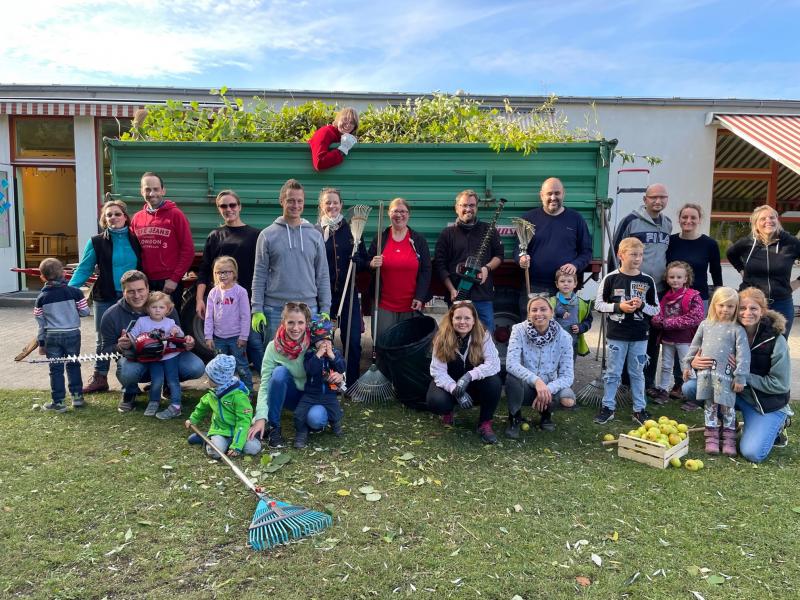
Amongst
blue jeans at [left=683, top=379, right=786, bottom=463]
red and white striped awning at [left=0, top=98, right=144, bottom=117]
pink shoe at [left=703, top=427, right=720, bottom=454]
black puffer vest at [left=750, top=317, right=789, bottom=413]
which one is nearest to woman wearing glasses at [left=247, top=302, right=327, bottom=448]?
pink shoe at [left=703, top=427, right=720, bottom=454]

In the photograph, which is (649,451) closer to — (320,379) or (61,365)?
(320,379)

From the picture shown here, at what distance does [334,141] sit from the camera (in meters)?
5.51

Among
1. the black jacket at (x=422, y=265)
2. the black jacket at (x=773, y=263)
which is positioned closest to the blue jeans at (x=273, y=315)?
the black jacket at (x=422, y=265)

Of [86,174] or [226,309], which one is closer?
[226,309]

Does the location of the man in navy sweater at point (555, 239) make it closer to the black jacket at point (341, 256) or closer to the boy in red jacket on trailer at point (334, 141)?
the black jacket at point (341, 256)

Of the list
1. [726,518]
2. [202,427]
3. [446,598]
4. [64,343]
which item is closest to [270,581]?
[446,598]

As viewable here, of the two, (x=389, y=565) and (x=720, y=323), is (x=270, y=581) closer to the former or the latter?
(x=389, y=565)

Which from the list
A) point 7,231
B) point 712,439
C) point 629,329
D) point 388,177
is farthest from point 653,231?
point 7,231

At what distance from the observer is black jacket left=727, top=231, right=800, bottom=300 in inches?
197

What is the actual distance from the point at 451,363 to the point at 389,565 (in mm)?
1902

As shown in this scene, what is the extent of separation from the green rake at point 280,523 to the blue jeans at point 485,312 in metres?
2.59

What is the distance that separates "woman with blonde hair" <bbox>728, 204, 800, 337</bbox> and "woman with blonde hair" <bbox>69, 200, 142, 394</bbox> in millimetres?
5326

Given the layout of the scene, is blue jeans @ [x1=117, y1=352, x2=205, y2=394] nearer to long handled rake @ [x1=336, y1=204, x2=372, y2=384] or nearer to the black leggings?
long handled rake @ [x1=336, y1=204, x2=372, y2=384]

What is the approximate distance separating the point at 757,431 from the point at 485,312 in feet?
7.33
